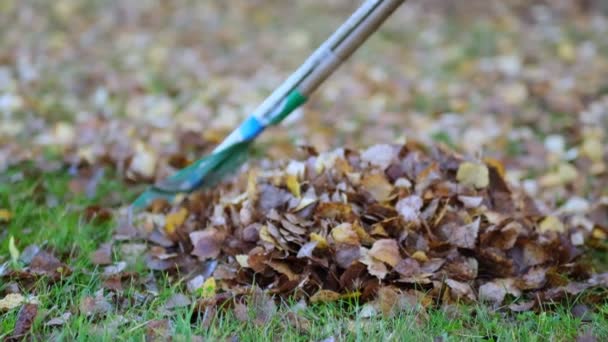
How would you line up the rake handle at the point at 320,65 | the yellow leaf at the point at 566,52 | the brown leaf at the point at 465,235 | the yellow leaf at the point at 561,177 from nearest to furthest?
the brown leaf at the point at 465,235, the rake handle at the point at 320,65, the yellow leaf at the point at 561,177, the yellow leaf at the point at 566,52

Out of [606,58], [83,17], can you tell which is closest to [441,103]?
[606,58]

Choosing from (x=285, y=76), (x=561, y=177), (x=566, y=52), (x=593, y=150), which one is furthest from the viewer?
(x=566, y=52)

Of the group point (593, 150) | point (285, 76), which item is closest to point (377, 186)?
point (593, 150)

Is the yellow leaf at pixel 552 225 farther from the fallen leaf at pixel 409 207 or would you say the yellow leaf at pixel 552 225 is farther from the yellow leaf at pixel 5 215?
the yellow leaf at pixel 5 215

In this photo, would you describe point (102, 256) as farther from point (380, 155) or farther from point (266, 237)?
point (380, 155)

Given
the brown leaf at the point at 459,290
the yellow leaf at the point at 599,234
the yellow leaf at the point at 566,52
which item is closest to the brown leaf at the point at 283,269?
the brown leaf at the point at 459,290

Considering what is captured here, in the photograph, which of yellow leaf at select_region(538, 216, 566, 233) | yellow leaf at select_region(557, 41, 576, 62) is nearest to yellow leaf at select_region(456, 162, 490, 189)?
yellow leaf at select_region(538, 216, 566, 233)

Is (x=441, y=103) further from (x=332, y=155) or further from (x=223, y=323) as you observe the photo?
(x=223, y=323)
